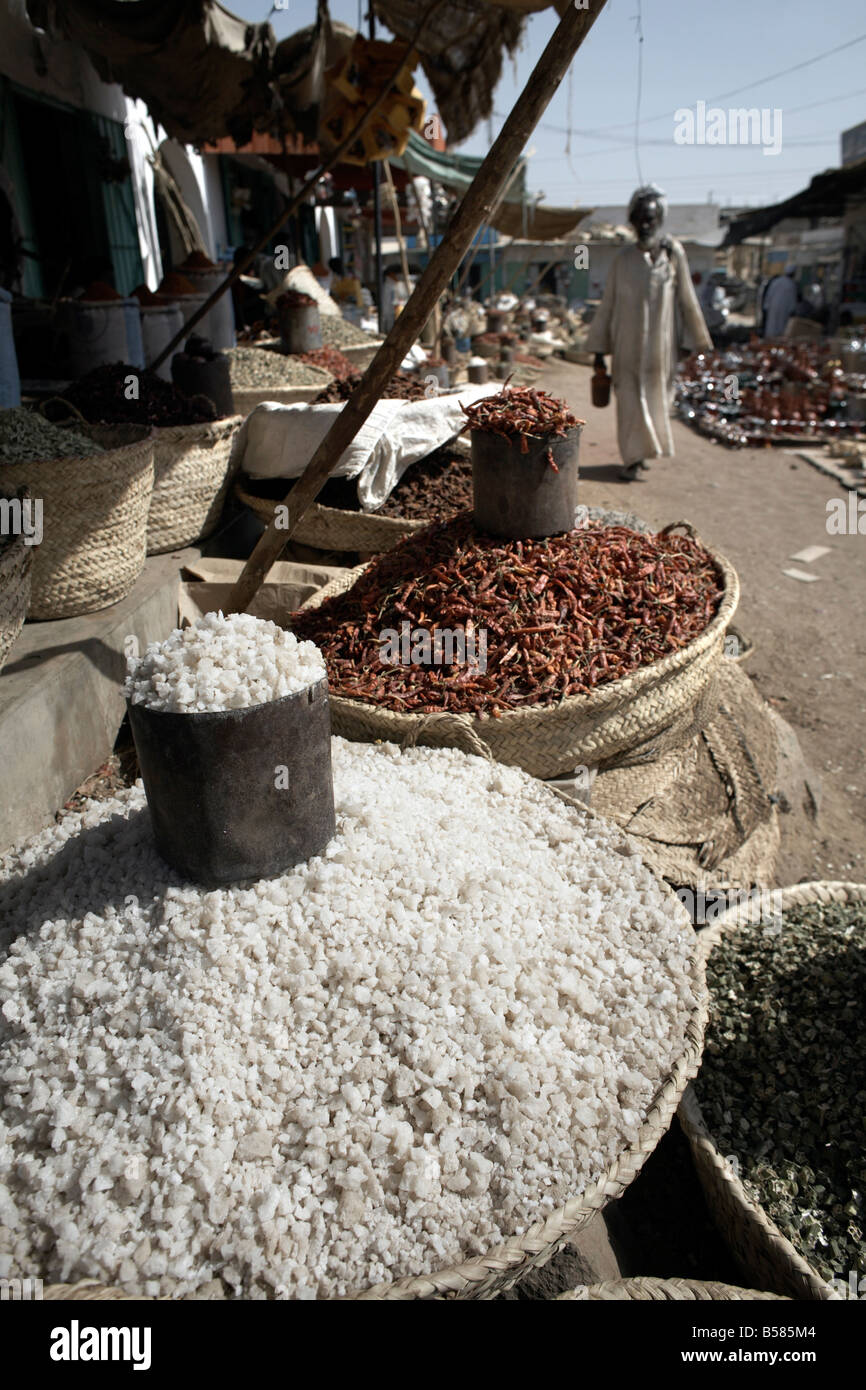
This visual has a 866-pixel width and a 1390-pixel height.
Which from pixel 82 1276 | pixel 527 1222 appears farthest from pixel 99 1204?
pixel 527 1222

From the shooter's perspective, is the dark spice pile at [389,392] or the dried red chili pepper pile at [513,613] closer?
the dried red chili pepper pile at [513,613]

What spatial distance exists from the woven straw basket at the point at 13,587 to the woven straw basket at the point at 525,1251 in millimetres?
1519

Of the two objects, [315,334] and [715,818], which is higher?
[315,334]

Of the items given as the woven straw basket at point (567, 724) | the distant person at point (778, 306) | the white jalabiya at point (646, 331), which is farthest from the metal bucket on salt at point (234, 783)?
the distant person at point (778, 306)

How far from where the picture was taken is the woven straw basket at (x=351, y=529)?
3.96 meters

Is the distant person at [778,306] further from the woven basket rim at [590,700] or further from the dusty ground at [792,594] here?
the woven basket rim at [590,700]

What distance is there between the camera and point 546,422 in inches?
115

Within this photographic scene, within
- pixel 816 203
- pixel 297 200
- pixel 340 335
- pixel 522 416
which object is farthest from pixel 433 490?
pixel 816 203

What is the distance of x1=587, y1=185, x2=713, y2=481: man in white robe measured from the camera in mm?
6895

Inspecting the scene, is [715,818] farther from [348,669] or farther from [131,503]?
[131,503]

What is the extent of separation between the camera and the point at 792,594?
541 cm

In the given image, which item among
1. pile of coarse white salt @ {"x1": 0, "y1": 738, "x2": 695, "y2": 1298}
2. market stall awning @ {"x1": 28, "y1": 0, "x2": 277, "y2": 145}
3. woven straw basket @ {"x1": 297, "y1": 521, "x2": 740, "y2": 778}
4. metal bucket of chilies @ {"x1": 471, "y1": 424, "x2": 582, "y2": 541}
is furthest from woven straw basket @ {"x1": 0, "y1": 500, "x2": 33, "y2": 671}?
market stall awning @ {"x1": 28, "y1": 0, "x2": 277, "y2": 145}
